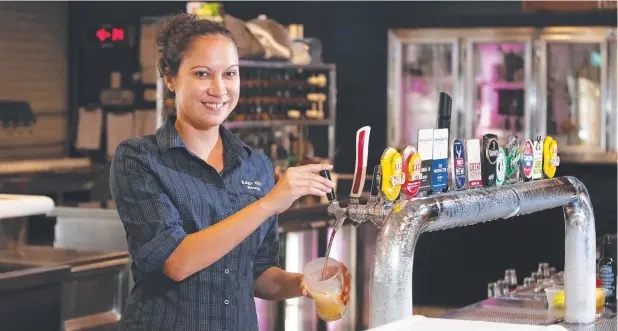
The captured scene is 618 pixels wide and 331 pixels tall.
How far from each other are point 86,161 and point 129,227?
26.6 feet

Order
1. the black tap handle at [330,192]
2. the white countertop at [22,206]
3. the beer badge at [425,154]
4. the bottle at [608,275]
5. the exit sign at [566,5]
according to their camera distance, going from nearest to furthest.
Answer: the beer badge at [425,154], the black tap handle at [330,192], the bottle at [608,275], the white countertop at [22,206], the exit sign at [566,5]

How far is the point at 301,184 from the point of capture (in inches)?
80.2

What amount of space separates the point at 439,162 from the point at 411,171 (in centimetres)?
14

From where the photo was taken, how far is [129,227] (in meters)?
2.34

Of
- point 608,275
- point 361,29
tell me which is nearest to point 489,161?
point 608,275

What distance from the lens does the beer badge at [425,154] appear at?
6.29ft

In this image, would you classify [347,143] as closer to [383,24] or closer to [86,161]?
[383,24]

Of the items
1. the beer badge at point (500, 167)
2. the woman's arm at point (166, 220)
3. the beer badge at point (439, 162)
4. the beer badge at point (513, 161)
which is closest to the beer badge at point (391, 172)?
the beer badge at point (439, 162)

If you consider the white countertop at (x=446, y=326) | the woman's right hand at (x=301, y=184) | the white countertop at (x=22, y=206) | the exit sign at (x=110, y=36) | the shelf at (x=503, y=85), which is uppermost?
the exit sign at (x=110, y=36)

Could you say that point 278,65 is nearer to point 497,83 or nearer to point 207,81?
point 497,83

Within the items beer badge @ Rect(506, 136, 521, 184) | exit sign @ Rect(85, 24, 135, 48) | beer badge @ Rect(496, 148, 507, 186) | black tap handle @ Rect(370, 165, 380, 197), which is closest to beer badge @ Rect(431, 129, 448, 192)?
black tap handle @ Rect(370, 165, 380, 197)

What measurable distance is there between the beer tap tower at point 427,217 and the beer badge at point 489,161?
0.11ft

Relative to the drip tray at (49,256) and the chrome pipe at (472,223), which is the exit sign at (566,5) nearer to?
the drip tray at (49,256)

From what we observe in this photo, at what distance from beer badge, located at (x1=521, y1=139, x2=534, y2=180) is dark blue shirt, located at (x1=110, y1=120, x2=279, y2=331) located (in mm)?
621
